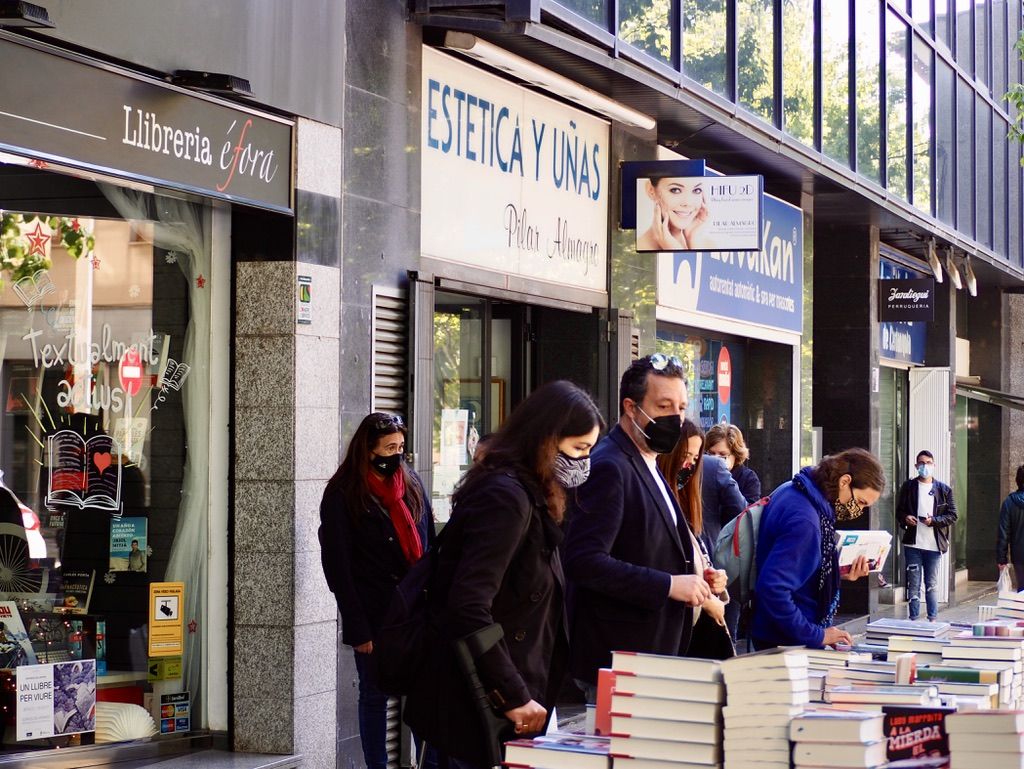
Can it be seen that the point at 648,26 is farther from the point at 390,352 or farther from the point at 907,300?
the point at 907,300

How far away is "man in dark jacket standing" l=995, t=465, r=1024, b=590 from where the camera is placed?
56.3 ft

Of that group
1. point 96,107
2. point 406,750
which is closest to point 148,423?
point 96,107

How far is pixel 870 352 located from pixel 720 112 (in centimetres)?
733

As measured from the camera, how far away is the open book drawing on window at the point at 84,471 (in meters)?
6.95

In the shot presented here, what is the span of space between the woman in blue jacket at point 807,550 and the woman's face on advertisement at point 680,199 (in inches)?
214

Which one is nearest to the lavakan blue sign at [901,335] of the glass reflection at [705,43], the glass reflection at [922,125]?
the glass reflection at [922,125]

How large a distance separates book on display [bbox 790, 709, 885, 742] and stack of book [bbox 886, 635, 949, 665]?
1487 millimetres

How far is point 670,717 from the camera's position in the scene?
4215mm

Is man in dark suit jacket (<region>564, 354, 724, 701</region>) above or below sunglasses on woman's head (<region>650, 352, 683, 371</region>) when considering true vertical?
below

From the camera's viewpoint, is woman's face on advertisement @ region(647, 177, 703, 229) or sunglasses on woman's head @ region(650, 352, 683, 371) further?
woman's face on advertisement @ region(647, 177, 703, 229)

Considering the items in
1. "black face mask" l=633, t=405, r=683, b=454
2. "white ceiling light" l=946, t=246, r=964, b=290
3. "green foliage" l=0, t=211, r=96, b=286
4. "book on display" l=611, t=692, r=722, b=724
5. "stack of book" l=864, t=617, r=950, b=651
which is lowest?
"stack of book" l=864, t=617, r=950, b=651

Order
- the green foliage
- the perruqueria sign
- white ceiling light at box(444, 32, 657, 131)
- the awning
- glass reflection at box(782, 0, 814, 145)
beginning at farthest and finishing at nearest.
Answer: the awning
the perruqueria sign
glass reflection at box(782, 0, 814, 145)
white ceiling light at box(444, 32, 657, 131)
the green foliage

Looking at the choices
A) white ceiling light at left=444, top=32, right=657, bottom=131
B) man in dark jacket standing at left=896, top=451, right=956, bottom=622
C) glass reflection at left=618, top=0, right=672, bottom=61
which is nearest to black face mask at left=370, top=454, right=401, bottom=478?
white ceiling light at left=444, top=32, right=657, bottom=131

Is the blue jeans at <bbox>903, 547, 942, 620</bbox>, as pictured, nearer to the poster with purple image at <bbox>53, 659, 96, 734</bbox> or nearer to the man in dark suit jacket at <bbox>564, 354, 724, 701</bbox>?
the poster with purple image at <bbox>53, 659, 96, 734</bbox>
